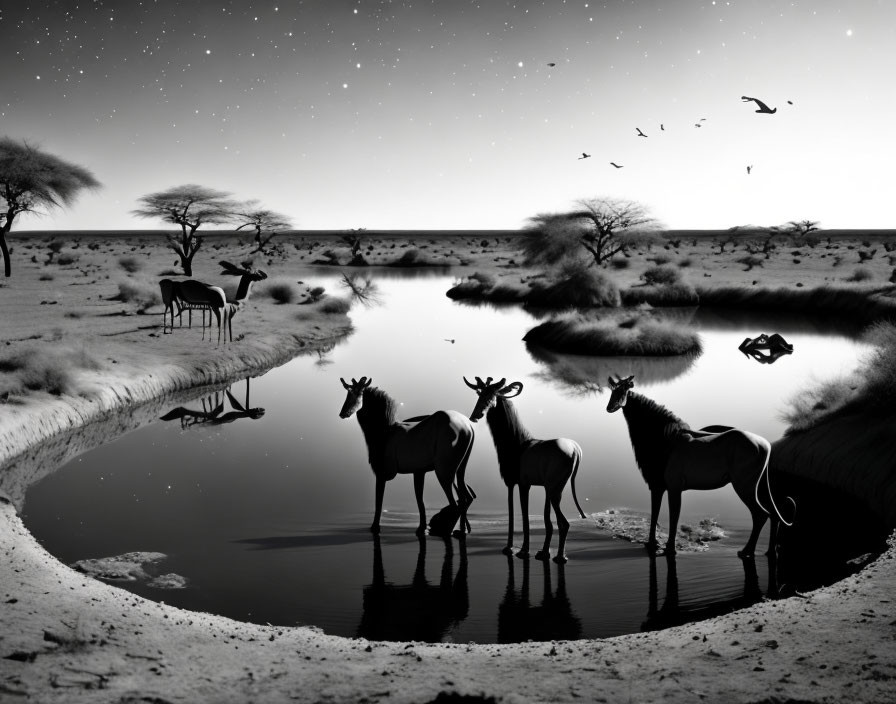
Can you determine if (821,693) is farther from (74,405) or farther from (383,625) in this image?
(74,405)

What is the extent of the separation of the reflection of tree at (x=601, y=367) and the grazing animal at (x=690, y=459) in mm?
10507

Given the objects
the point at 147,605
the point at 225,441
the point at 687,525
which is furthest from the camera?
the point at 225,441

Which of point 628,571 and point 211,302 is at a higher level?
point 211,302

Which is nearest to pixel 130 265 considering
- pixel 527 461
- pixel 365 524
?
pixel 365 524

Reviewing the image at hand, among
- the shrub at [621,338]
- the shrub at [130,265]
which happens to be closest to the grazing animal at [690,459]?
the shrub at [621,338]

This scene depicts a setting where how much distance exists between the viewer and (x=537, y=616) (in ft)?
24.7

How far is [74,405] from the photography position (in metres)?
14.7

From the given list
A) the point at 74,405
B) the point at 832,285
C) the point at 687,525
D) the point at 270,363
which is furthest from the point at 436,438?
the point at 832,285

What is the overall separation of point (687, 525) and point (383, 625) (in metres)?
4.45

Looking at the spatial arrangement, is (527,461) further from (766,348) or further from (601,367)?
(766,348)

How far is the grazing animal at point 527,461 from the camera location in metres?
8.42

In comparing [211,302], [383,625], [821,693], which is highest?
[211,302]

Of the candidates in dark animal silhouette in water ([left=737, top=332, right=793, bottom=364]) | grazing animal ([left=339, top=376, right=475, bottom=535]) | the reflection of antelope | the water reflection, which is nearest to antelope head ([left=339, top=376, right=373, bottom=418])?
grazing animal ([left=339, top=376, right=475, bottom=535])

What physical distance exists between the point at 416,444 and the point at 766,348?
19319 millimetres
